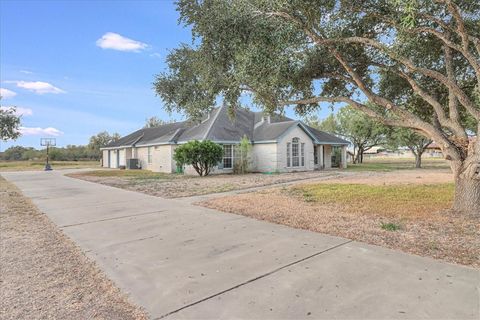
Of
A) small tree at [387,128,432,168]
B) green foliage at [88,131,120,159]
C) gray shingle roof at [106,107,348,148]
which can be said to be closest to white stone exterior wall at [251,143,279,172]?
gray shingle roof at [106,107,348,148]

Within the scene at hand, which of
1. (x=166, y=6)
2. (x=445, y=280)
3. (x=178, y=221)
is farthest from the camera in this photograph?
(x=166, y=6)

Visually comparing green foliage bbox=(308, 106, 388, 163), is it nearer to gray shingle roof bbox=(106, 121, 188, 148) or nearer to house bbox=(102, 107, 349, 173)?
house bbox=(102, 107, 349, 173)

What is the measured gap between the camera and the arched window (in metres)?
24.7

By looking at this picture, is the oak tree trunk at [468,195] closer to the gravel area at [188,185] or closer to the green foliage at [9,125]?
the gravel area at [188,185]

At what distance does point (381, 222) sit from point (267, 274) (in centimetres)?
383

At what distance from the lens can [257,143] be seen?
24766 millimetres

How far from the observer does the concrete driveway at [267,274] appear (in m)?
3.21

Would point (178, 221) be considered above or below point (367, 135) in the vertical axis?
below

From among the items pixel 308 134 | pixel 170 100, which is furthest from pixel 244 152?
pixel 170 100

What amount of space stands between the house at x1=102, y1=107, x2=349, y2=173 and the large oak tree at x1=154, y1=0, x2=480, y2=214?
1147cm

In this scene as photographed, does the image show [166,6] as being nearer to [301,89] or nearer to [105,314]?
[301,89]

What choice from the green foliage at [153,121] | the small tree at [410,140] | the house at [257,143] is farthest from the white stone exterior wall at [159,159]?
the green foliage at [153,121]

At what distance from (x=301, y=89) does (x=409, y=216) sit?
4.89 meters

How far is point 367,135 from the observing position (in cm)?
3653
